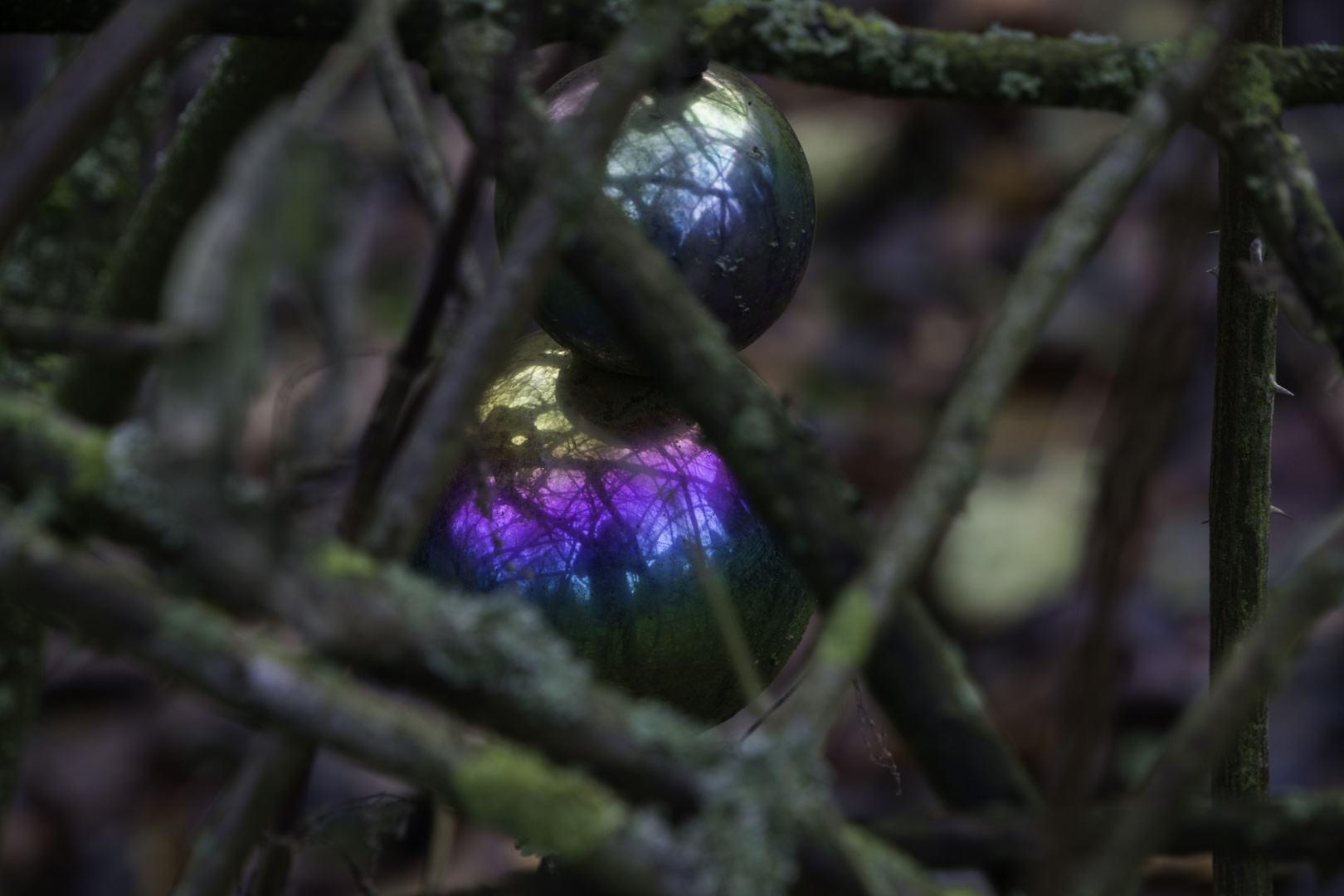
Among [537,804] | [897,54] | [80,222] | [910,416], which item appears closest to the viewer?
[537,804]

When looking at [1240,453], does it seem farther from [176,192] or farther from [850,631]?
[176,192]

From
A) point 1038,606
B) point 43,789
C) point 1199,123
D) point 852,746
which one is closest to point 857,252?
point 1038,606

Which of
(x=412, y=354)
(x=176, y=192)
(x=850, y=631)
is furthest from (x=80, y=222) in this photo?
(x=850, y=631)

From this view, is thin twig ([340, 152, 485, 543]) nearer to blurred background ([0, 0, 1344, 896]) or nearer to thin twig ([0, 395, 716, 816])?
thin twig ([0, 395, 716, 816])

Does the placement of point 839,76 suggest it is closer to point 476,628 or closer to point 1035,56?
point 1035,56

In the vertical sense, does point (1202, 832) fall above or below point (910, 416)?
above

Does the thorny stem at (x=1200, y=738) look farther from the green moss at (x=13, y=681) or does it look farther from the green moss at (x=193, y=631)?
the green moss at (x=13, y=681)

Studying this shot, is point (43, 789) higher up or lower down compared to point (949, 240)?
lower down
